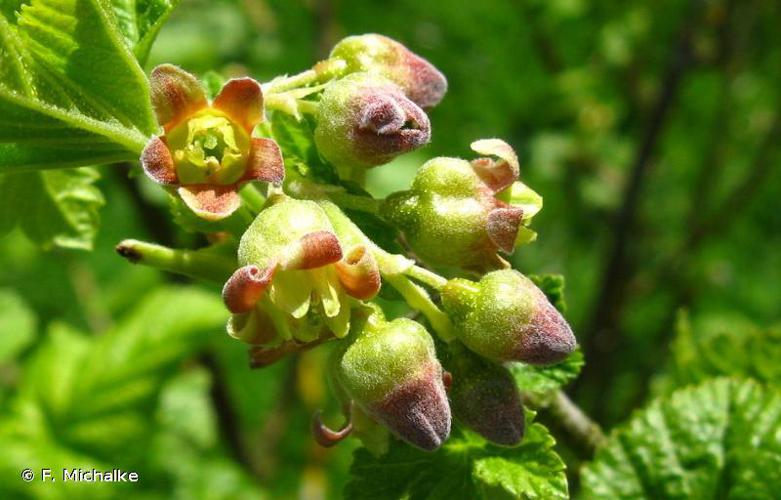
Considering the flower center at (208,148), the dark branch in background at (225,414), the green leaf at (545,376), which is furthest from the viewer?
the dark branch in background at (225,414)

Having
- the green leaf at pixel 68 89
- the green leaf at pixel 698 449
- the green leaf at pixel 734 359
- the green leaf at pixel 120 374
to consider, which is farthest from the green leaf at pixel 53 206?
the green leaf at pixel 734 359

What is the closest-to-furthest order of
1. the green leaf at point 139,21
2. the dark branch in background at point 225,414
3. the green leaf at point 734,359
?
the green leaf at point 139,21, the green leaf at point 734,359, the dark branch in background at point 225,414

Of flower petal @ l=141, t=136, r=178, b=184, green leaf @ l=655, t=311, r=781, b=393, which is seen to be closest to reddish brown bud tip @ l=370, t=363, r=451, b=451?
flower petal @ l=141, t=136, r=178, b=184

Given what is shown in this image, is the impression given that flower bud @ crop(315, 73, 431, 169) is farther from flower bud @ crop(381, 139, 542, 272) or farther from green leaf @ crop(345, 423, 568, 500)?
green leaf @ crop(345, 423, 568, 500)

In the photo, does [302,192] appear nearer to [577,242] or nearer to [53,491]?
[53,491]

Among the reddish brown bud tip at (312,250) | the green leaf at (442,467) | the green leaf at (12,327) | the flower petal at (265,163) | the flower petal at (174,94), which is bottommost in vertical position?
the green leaf at (12,327)

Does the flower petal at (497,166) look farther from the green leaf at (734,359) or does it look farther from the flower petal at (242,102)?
the green leaf at (734,359)

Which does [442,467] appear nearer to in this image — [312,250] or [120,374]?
[312,250]
